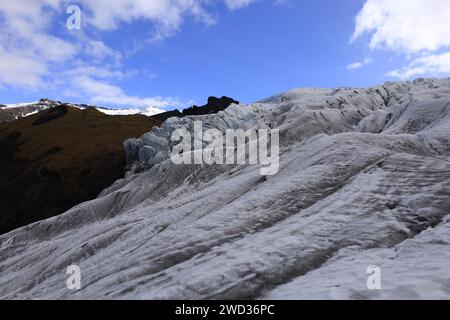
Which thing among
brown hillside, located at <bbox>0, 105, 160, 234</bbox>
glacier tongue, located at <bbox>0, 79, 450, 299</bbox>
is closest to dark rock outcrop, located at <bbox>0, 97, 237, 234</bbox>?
brown hillside, located at <bbox>0, 105, 160, 234</bbox>

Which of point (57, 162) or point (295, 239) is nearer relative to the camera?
point (295, 239)

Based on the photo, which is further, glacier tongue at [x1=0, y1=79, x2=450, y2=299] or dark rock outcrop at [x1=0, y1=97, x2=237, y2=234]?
dark rock outcrop at [x1=0, y1=97, x2=237, y2=234]

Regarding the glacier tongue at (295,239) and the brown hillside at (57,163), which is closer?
the glacier tongue at (295,239)

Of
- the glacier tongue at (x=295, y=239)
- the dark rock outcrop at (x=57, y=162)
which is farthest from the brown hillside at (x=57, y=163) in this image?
the glacier tongue at (x=295, y=239)

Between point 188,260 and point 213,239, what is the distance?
151 centimetres

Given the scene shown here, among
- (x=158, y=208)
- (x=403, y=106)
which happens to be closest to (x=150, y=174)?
(x=158, y=208)

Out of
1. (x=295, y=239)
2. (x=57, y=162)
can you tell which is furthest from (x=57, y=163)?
(x=295, y=239)

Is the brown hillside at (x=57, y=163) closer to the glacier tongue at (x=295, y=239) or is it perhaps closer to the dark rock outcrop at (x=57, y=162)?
the dark rock outcrop at (x=57, y=162)

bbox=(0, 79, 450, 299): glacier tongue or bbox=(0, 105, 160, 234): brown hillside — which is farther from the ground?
bbox=(0, 105, 160, 234): brown hillside

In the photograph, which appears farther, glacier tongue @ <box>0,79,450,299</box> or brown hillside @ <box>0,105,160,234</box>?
brown hillside @ <box>0,105,160,234</box>

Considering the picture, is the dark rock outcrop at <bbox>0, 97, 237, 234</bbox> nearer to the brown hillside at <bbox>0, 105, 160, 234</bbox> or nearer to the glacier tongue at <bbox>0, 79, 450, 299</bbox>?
the brown hillside at <bbox>0, 105, 160, 234</bbox>

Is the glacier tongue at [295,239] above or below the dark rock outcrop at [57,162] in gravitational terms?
below

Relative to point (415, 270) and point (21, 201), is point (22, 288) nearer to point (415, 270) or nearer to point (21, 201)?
point (415, 270)

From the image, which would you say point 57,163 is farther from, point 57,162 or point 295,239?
point 295,239
